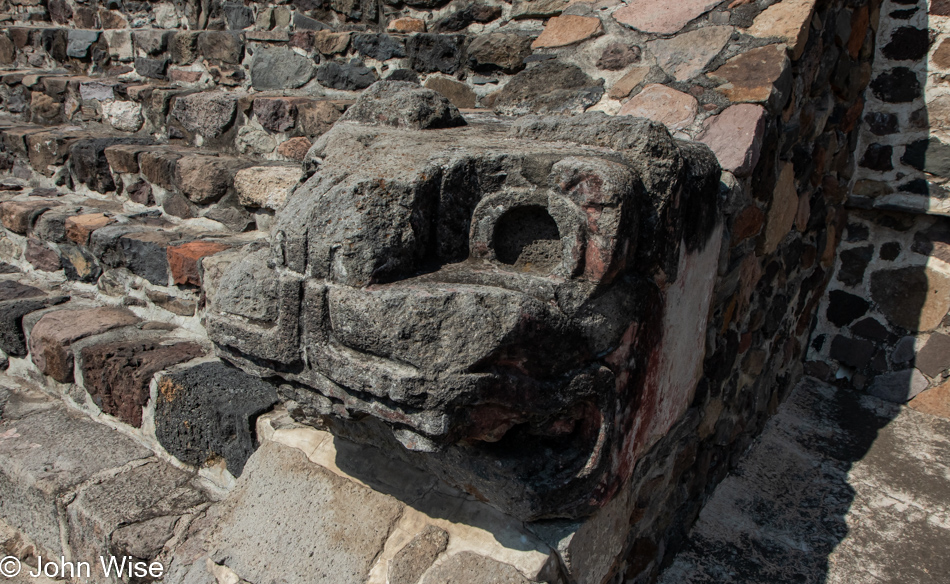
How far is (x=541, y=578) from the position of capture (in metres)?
1.21

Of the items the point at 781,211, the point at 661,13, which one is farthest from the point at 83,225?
the point at 781,211

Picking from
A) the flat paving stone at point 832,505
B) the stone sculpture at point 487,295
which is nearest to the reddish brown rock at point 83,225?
the stone sculpture at point 487,295

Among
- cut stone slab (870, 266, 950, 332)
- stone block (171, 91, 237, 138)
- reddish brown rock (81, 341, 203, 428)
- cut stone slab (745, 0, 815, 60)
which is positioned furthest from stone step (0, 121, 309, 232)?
cut stone slab (870, 266, 950, 332)

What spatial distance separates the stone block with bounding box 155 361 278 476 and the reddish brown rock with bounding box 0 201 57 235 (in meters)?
1.45

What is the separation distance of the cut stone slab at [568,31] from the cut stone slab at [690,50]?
0.25m

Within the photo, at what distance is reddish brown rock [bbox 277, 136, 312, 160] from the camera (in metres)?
2.67

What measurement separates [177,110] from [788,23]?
8.23 feet

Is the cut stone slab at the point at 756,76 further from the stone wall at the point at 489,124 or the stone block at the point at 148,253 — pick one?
the stone block at the point at 148,253

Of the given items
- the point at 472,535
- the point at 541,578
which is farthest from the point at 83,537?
the point at 541,578

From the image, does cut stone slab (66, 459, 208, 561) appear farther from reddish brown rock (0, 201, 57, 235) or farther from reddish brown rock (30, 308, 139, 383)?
reddish brown rock (0, 201, 57, 235)

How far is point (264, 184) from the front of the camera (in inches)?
95.6

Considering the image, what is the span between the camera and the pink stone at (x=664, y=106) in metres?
1.77

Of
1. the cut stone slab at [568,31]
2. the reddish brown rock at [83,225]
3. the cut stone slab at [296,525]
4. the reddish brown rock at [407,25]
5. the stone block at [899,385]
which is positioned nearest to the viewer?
the cut stone slab at [296,525]

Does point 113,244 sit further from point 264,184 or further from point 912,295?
point 912,295
